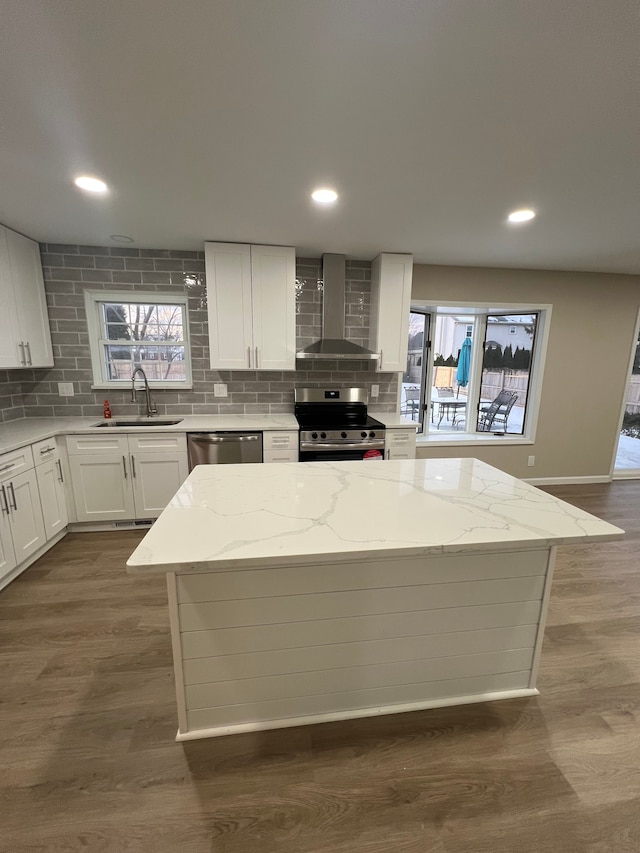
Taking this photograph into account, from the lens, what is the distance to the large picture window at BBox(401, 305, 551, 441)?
404cm

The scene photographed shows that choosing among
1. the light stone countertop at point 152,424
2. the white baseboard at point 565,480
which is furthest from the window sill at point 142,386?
the white baseboard at point 565,480

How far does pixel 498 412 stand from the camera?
14.2 feet

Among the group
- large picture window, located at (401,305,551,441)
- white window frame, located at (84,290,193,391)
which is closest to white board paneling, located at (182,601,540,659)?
white window frame, located at (84,290,193,391)

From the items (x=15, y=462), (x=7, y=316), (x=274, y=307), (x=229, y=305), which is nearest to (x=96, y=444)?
(x=15, y=462)

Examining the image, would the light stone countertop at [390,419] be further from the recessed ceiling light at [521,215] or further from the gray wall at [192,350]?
the recessed ceiling light at [521,215]

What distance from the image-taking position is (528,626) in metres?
1.48

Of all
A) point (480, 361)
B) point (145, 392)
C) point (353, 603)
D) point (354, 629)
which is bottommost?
point (354, 629)

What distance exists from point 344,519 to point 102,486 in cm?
258

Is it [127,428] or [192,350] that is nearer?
[127,428]

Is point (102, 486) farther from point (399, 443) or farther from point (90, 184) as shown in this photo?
point (399, 443)

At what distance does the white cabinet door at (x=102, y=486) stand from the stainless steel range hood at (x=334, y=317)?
1.89 meters

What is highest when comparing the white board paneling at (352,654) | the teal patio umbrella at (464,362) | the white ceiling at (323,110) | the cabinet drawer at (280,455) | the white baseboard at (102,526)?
the white ceiling at (323,110)

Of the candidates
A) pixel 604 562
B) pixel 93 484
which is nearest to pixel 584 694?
pixel 604 562

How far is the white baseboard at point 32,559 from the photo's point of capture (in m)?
2.31
